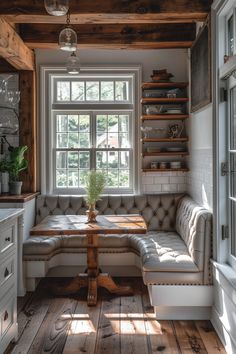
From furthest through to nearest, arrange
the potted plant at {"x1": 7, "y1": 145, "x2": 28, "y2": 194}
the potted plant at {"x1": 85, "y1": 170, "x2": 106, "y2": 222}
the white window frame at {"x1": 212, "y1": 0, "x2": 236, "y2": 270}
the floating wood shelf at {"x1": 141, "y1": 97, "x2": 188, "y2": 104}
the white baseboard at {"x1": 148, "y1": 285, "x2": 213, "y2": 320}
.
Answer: the floating wood shelf at {"x1": 141, "y1": 97, "x2": 188, "y2": 104}
the potted plant at {"x1": 7, "y1": 145, "x2": 28, "y2": 194}
the potted plant at {"x1": 85, "y1": 170, "x2": 106, "y2": 222}
the white baseboard at {"x1": 148, "y1": 285, "x2": 213, "y2": 320}
the white window frame at {"x1": 212, "y1": 0, "x2": 236, "y2": 270}

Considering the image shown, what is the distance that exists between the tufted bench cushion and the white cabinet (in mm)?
1193

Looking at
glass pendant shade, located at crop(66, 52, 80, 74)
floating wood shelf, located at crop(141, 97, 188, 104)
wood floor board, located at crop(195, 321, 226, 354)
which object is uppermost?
glass pendant shade, located at crop(66, 52, 80, 74)

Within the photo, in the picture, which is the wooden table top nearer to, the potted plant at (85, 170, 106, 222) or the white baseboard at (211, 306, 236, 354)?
the potted plant at (85, 170, 106, 222)

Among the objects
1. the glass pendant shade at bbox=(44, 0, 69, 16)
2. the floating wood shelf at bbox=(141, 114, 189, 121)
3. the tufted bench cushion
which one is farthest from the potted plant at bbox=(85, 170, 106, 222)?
the glass pendant shade at bbox=(44, 0, 69, 16)

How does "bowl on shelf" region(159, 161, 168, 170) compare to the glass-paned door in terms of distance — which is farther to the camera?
"bowl on shelf" region(159, 161, 168, 170)

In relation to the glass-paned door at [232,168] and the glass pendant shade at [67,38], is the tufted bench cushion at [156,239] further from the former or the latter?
the glass pendant shade at [67,38]

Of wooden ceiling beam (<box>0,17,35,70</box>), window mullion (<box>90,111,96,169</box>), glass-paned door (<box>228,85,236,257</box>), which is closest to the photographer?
glass-paned door (<box>228,85,236,257</box>)

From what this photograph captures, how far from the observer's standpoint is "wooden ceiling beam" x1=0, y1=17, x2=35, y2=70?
12.8 ft

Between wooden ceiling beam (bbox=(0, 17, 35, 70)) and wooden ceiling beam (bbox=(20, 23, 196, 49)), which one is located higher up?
wooden ceiling beam (bbox=(20, 23, 196, 49))

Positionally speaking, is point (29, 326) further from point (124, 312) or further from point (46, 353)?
point (124, 312)

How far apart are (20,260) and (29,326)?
95cm

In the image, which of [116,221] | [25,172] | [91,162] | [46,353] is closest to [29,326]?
[46,353]

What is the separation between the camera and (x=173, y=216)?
199 inches

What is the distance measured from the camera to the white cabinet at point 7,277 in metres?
2.75
